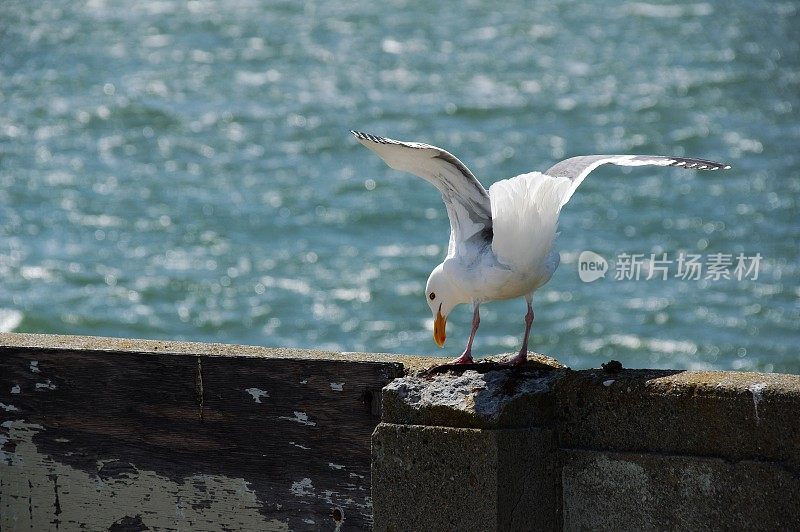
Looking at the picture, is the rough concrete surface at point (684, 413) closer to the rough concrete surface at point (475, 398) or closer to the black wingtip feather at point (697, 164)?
the rough concrete surface at point (475, 398)

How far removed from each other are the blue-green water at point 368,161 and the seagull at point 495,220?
10331mm

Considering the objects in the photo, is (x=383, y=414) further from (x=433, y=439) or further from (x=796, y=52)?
(x=796, y=52)

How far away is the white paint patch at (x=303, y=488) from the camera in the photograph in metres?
3.97

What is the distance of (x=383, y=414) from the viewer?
11.5 ft

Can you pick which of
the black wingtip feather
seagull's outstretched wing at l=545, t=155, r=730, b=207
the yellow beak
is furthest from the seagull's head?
the black wingtip feather

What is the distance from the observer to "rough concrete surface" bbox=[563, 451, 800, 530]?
3.26m

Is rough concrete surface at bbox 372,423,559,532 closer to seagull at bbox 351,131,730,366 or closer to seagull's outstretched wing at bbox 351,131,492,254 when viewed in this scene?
seagull at bbox 351,131,730,366

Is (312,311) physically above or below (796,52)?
below

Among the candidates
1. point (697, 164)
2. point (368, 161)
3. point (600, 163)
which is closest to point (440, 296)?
point (600, 163)

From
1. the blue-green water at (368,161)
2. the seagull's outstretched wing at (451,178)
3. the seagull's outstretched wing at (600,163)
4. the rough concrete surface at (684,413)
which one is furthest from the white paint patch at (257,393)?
the blue-green water at (368,161)

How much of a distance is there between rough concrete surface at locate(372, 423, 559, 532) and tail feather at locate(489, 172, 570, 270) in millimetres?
728

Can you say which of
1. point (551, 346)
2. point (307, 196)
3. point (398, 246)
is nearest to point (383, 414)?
point (551, 346)

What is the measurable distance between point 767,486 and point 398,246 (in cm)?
Answer: 1422

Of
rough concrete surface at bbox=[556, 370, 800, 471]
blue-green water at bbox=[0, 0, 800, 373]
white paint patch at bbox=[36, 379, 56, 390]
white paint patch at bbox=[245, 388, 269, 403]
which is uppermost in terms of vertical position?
blue-green water at bbox=[0, 0, 800, 373]
